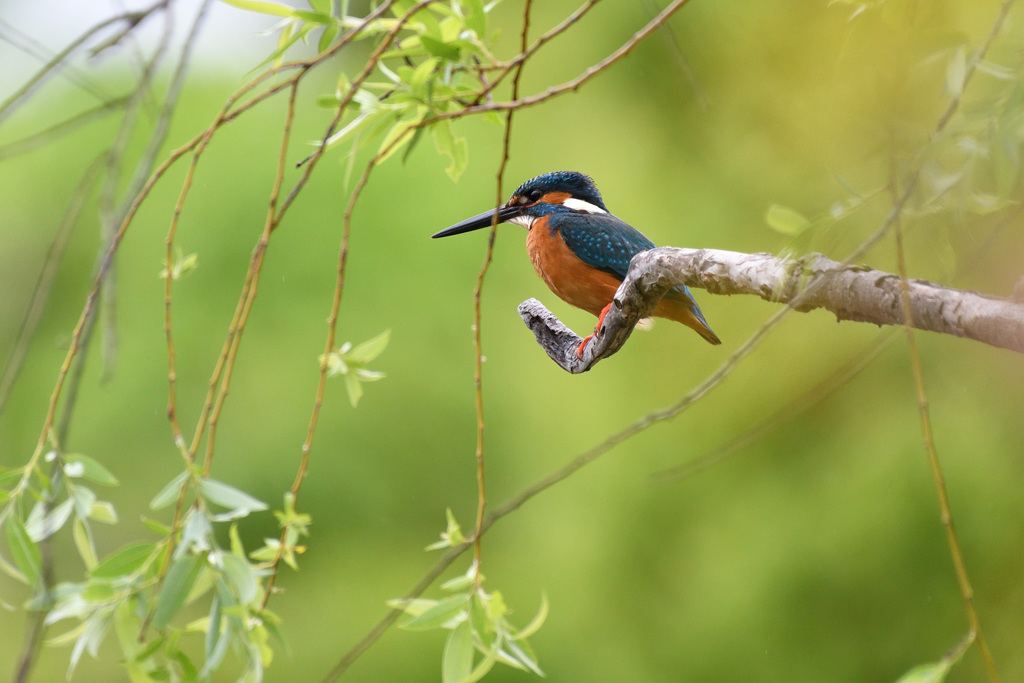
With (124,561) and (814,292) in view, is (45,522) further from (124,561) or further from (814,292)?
(814,292)

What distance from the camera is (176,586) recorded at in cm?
82

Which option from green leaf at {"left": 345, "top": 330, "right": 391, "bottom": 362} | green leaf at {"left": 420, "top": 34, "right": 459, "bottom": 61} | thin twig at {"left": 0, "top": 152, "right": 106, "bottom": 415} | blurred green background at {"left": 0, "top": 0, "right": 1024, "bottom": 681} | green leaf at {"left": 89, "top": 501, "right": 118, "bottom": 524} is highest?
green leaf at {"left": 420, "top": 34, "right": 459, "bottom": 61}

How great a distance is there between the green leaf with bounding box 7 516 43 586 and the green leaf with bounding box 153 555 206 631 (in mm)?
158

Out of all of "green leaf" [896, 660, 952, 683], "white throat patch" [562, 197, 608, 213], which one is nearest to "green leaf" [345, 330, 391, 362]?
"white throat patch" [562, 197, 608, 213]

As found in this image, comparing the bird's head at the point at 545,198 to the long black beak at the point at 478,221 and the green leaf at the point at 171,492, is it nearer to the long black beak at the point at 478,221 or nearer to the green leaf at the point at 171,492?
the long black beak at the point at 478,221

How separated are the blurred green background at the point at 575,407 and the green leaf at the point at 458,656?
137cm

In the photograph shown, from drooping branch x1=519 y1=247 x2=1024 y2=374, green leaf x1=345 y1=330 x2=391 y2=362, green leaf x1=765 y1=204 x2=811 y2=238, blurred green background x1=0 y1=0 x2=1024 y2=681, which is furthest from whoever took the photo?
blurred green background x1=0 y1=0 x2=1024 y2=681

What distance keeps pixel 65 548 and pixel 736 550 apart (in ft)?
10.5

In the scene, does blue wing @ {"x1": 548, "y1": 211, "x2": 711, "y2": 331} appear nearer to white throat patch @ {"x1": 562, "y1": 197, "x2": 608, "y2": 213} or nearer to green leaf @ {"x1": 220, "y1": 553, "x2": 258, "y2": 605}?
white throat patch @ {"x1": 562, "y1": 197, "x2": 608, "y2": 213}

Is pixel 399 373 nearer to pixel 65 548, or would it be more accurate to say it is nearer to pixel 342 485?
pixel 342 485

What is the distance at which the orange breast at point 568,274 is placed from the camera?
133cm

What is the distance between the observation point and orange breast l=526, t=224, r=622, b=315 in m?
1.33

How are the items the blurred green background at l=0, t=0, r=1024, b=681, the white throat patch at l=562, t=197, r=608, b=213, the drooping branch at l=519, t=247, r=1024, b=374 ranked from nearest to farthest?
the drooping branch at l=519, t=247, r=1024, b=374 → the white throat patch at l=562, t=197, r=608, b=213 → the blurred green background at l=0, t=0, r=1024, b=681

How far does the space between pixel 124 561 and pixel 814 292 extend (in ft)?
2.41
